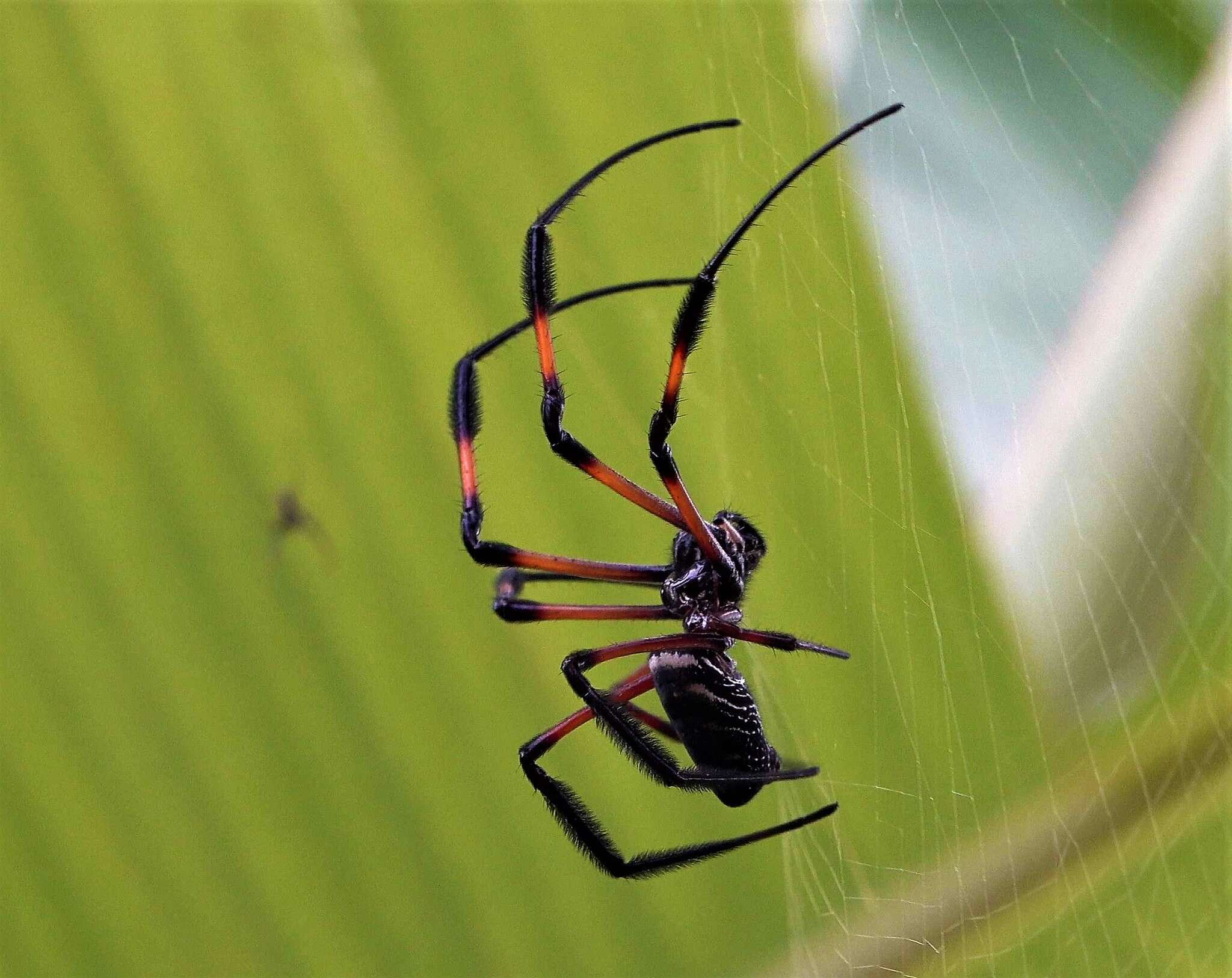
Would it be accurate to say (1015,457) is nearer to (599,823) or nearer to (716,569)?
(716,569)

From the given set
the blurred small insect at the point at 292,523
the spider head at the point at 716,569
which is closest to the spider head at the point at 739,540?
the spider head at the point at 716,569

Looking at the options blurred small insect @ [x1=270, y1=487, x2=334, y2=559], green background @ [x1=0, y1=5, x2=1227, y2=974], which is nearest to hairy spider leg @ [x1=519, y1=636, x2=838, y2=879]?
green background @ [x1=0, y1=5, x2=1227, y2=974]

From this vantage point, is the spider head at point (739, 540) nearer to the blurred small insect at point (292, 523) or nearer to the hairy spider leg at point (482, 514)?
the hairy spider leg at point (482, 514)

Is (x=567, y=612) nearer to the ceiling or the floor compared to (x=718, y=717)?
nearer to the ceiling

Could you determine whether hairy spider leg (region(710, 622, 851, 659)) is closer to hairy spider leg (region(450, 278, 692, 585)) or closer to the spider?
the spider

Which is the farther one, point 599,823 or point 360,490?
point 360,490

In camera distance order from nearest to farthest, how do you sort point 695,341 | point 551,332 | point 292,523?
point 695,341
point 551,332
point 292,523

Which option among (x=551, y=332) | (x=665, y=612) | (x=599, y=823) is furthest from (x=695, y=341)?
(x=599, y=823)

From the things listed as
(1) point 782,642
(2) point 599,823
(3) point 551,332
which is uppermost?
(3) point 551,332
